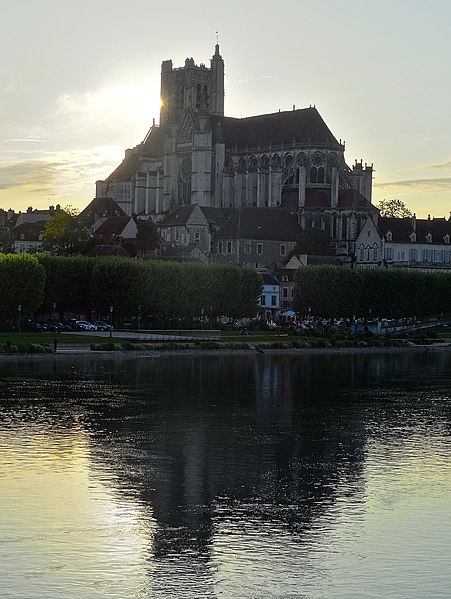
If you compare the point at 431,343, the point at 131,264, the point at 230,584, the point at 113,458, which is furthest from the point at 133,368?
the point at 230,584

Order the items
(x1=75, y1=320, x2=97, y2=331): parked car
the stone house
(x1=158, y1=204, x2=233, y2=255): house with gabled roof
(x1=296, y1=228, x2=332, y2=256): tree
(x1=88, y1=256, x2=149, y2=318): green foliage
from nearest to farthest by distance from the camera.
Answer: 1. (x1=75, y1=320, x2=97, y2=331): parked car
2. (x1=88, y1=256, x2=149, y2=318): green foliage
3. the stone house
4. (x1=296, y1=228, x2=332, y2=256): tree
5. (x1=158, y1=204, x2=233, y2=255): house with gabled roof

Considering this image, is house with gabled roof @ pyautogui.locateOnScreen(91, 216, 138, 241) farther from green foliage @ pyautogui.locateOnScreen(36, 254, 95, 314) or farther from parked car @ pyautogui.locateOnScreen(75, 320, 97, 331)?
green foliage @ pyautogui.locateOnScreen(36, 254, 95, 314)

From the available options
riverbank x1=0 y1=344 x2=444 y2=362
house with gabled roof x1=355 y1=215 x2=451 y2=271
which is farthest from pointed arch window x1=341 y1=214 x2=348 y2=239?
riverbank x1=0 y1=344 x2=444 y2=362

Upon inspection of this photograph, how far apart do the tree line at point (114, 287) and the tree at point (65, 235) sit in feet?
119

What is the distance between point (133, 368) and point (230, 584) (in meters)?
61.5

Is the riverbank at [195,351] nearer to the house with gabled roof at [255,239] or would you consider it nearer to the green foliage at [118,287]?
the green foliage at [118,287]

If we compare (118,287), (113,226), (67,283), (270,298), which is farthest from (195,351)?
(113,226)

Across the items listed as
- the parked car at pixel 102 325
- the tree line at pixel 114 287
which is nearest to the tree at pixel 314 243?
the tree line at pixel 114 287

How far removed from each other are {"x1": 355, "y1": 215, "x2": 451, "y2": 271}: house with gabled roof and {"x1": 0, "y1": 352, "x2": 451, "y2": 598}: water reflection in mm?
116735

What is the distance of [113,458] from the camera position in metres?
45.3

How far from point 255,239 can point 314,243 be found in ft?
30.8

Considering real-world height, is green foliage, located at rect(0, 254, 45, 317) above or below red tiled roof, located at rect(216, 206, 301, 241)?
below

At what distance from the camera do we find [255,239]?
7421 inches

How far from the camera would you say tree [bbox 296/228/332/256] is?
606 feet
